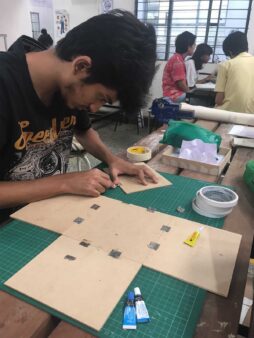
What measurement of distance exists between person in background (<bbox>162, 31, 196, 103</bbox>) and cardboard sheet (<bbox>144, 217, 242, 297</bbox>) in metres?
2.70

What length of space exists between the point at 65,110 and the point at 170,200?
0.53m

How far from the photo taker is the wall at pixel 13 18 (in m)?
3.81

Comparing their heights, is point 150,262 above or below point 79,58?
below

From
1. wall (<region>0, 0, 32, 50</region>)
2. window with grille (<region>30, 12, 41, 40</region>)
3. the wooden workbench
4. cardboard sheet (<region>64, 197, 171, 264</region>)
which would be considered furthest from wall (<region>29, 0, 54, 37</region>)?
the wooden workbench

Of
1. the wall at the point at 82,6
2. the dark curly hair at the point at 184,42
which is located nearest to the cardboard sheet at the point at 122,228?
the dark curly hair at the point at 184,42

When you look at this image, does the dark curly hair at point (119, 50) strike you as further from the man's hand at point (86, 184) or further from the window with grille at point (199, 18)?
the window with grille at point (199, 18)

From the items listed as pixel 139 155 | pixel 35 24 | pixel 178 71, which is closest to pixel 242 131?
pixel 139 155

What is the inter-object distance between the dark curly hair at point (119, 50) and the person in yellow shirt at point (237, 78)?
1.86m

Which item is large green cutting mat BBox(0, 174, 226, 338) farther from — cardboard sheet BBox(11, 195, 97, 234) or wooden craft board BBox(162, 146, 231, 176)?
wooden craft board BBox(162, 146, 231, 176)

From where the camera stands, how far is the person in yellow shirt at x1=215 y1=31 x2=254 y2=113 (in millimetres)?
2418

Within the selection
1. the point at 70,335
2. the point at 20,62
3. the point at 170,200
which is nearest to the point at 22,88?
the point at 20,62

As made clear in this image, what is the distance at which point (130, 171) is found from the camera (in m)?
1.22

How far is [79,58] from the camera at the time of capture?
2.62 ft

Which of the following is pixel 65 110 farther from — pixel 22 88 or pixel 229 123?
pixel 229 123
